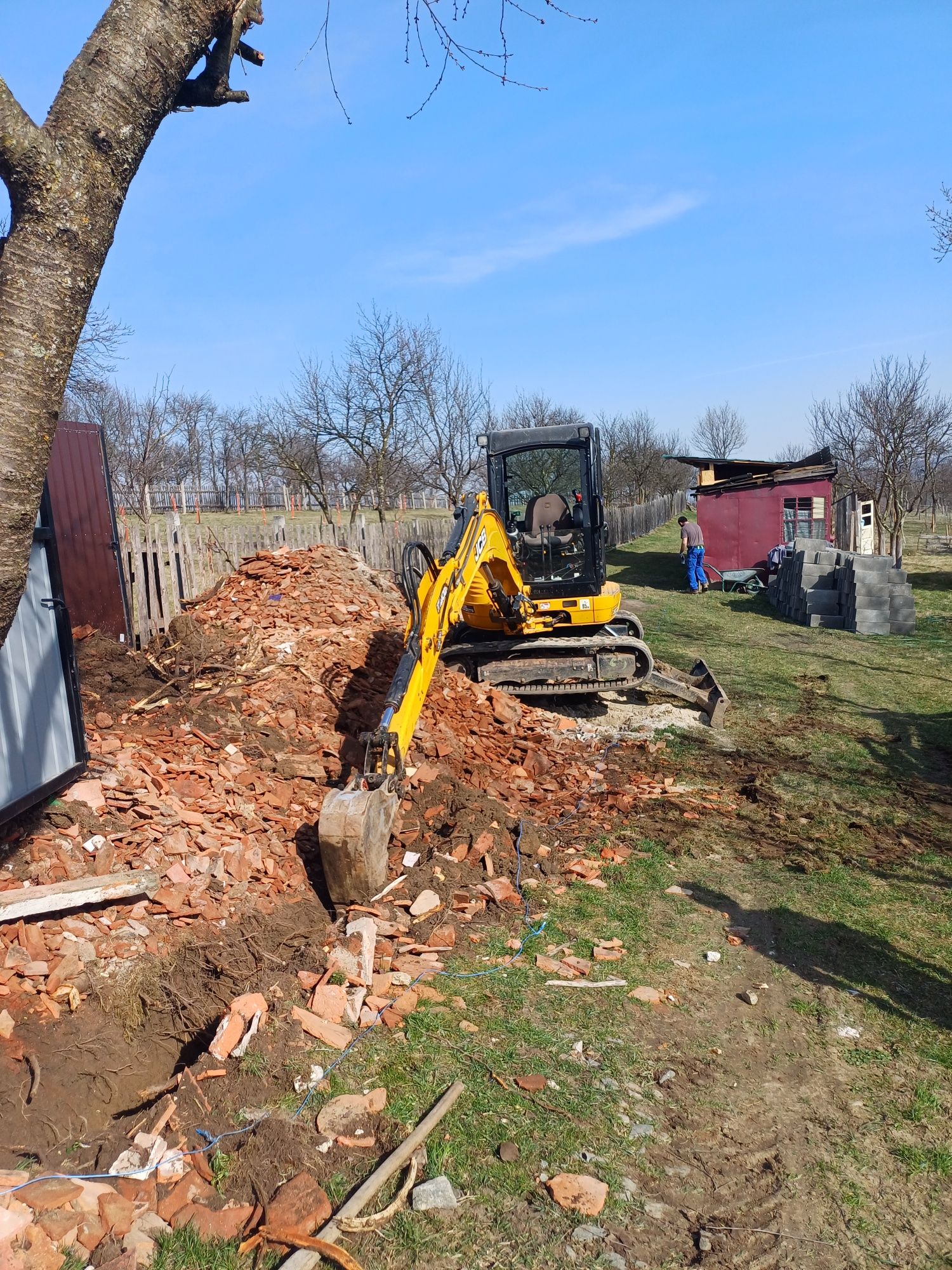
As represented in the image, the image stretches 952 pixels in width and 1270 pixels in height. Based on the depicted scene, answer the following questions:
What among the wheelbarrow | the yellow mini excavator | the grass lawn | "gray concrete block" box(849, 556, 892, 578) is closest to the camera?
the grass lawn

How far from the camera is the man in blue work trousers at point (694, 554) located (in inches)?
900

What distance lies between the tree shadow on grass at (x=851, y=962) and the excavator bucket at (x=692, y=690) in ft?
14.4

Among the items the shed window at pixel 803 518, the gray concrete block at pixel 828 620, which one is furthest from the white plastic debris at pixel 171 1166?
the shed window at pixel 803 518

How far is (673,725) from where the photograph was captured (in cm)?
991

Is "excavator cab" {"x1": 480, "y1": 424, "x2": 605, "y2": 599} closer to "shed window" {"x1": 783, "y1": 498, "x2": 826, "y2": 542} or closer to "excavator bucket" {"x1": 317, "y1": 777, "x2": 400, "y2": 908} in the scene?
"excavator bucket" {"x1": 317, "y1": 777, "x2": 400, "y2": 908}

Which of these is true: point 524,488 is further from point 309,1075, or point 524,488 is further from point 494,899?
point 309,1075

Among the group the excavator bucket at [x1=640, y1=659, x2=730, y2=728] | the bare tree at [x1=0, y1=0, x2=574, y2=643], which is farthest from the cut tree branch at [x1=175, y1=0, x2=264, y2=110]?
the excavator bucket at [x1=640, y1=659, x2=730, y2=728]

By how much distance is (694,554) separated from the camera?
75.4 ft

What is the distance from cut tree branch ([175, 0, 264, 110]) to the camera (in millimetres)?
2818

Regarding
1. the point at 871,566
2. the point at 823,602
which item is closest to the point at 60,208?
the point at 871,566

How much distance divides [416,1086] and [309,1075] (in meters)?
0.48

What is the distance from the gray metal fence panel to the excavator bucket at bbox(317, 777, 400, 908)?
167cm

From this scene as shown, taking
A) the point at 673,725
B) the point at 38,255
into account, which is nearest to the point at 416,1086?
the point at 38,255

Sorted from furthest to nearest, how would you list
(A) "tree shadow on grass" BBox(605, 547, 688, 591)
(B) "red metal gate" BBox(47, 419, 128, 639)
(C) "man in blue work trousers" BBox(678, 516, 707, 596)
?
(A) "tree shadow on grass" BBox(605, 547, 688, 591)
(C) "man in blue work trousers" BBox(678, 516, 707, 596)
(B) "red metal gate" BBox(47, 419, 128, 639)
